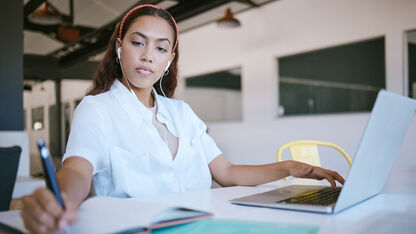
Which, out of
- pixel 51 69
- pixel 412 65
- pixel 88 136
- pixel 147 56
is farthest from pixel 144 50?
pixel 51 69

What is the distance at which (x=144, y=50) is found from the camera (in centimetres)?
140

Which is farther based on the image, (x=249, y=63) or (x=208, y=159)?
(x=249, y=63)

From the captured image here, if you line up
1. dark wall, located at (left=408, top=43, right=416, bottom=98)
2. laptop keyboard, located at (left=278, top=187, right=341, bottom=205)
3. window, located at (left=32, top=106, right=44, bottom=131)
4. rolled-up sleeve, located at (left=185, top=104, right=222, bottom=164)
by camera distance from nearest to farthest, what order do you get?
1. laptop keyboard, located at (left=278, top=187, right=341, bottom=205)
2. rolled-up sleeve, located at (left=185, top=104, right=222, bottom=164)
3. dark wall, located at (left=408, top=43, right=416, bottom=98)
4. window, located at (left=32, top=106, right=44, bottom=131)

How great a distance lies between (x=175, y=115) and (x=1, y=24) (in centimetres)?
303

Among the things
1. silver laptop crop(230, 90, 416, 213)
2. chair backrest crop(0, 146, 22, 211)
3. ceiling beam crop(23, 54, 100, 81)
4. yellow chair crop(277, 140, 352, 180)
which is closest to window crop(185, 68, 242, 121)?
ceiling beam crop(23, 54, 100, 81)

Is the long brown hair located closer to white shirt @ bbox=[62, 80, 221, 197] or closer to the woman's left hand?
white shirt @ bbox=[62, 80, 221, 197]

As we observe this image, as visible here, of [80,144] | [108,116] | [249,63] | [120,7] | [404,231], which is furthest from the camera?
[249,63]

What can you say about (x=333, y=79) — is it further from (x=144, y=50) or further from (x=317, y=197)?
(x=317, y=197)

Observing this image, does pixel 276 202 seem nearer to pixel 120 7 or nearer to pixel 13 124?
pixel 13 124

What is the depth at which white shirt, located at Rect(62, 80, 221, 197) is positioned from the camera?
3.89ft

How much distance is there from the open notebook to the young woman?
0.31 metres

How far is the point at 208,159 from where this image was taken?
162cm

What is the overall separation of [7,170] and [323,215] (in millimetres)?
1949

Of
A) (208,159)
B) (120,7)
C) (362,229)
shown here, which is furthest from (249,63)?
(362,229)
